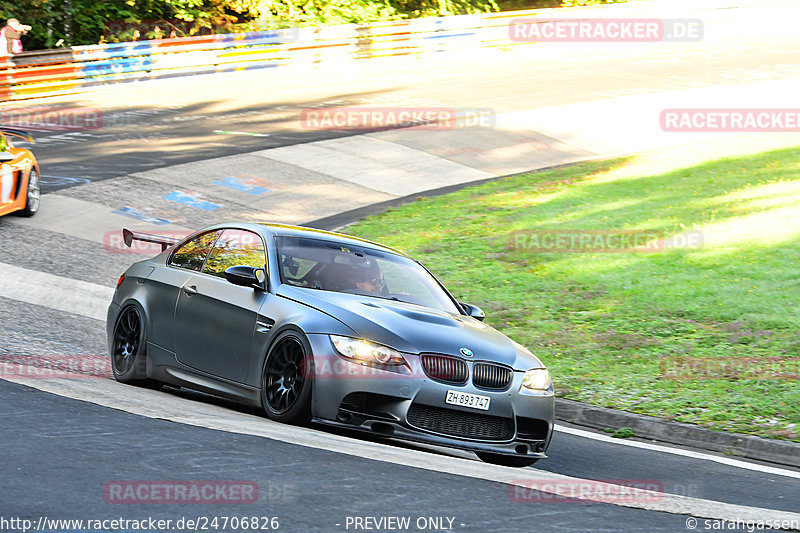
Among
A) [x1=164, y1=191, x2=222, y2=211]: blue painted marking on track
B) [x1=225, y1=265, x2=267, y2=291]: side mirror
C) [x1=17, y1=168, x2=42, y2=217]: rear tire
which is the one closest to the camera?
[x1=225, y1=265, x2=267, y2=291]: side mirror

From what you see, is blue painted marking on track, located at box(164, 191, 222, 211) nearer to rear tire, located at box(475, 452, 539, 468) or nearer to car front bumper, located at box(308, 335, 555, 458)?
rear tire, located at box(475, 452, 539, 468)

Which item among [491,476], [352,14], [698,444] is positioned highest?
[352,14]

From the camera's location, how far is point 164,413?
23.2 feet

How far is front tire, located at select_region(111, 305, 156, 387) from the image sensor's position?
873cm

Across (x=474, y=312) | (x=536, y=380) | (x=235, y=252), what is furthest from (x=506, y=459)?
(x=235, y=252)

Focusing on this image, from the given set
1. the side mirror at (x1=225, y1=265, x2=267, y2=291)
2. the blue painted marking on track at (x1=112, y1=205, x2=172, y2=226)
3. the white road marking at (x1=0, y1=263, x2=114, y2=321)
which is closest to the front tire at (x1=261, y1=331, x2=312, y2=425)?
the side mirror at (x1=225, y1=265, x2=267, y2=291)

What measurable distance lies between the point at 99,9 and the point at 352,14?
987 cm

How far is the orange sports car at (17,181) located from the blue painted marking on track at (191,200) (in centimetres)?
278

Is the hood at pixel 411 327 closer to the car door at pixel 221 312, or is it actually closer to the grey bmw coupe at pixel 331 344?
the grey bmw coupe at pixel 331 344

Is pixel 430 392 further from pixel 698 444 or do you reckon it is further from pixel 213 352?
pixel 698 444

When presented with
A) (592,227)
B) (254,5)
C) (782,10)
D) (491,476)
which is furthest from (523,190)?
(782,10)

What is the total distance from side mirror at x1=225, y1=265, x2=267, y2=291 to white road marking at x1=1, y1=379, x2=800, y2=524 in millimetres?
957

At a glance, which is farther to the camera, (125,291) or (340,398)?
(125,291)

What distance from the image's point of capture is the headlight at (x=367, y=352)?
693 cm
